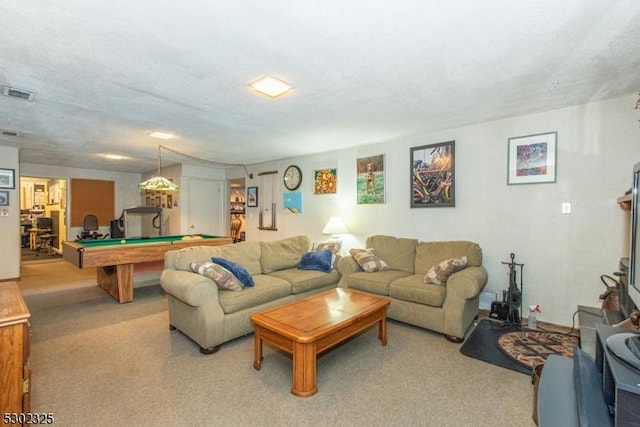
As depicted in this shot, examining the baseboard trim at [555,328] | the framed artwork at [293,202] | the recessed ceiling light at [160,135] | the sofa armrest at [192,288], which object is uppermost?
the recessed ceiling light at [160,135]

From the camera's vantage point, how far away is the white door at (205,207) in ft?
23.7

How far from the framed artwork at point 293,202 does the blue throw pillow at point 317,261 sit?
6.64ft

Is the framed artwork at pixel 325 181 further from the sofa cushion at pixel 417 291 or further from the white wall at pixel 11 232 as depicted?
the white wall at pixel 11 232

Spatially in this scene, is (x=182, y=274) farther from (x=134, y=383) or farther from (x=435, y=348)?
(x=435, y=348)

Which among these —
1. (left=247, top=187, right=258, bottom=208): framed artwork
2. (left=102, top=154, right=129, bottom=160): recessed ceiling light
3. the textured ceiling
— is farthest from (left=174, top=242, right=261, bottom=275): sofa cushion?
(left=102, top=154, right=129, bottom=160): recessed ceiling light

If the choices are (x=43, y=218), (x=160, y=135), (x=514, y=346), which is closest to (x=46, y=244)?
(x=43, y=218)

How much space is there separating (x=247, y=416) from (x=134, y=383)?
98 cm

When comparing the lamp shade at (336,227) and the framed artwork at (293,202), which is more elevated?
the framed artwork at (293,202)

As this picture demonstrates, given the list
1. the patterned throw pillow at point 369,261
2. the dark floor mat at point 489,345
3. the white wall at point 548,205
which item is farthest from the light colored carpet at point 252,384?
the white wall at point 548,205

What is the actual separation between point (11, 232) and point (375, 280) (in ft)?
21.2

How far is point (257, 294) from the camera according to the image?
121 inches

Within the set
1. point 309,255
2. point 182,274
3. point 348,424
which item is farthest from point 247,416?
point 309,255

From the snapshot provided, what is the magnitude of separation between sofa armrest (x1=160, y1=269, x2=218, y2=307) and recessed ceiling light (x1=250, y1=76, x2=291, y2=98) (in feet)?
5.91

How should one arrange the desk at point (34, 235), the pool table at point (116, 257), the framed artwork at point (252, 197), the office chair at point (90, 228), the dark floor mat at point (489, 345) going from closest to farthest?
the dark floor mat at point (489, 345) → the pool table at point (116, 257) → the framed artwork at point (252, 197) → the office chair at point (90, 228) → the desk at point (34, 235)
